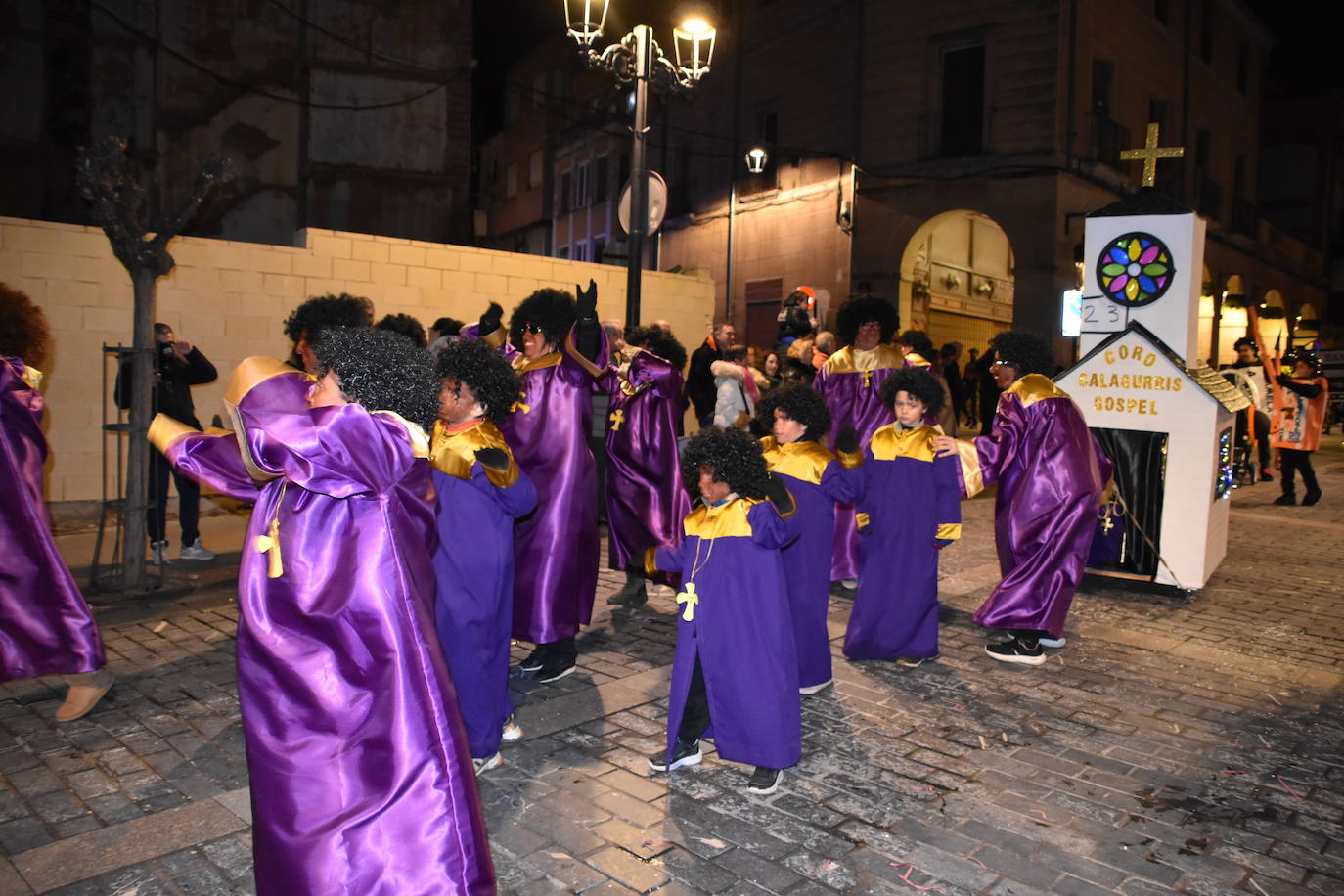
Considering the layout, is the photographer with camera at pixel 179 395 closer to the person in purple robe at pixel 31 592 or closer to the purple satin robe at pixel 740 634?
the person in purple robe at pixel 31 592

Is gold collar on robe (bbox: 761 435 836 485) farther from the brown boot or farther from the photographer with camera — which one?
the photographer with camera

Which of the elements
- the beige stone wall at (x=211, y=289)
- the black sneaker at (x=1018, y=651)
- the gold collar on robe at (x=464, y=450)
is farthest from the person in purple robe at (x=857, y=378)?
the beige stone wall at (x=211, y=289)

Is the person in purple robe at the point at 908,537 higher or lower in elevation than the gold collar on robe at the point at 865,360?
lower

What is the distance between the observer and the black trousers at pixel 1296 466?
1289 centimetres

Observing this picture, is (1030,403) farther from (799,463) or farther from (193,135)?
(193,135)

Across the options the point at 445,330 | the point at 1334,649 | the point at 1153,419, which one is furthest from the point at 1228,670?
the point at 445,330

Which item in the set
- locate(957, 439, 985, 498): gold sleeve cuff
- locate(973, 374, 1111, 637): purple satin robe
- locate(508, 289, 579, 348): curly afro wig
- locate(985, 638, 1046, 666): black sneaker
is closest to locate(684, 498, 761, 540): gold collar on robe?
locate(508, 289, 579, 348): curly afro wig

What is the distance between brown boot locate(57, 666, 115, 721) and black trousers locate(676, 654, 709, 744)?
8.86 feet

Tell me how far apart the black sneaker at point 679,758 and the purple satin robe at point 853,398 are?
3.39 m

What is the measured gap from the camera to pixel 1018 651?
18.7 ft

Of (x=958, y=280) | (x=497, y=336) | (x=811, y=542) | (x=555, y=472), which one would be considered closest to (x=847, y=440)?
(x=811, y=542)

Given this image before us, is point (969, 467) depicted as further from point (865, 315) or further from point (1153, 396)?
point (1153, 396)

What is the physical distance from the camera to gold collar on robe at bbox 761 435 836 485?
16.1 ft

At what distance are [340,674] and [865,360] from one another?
18.6 ft
